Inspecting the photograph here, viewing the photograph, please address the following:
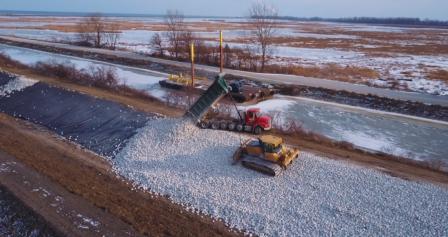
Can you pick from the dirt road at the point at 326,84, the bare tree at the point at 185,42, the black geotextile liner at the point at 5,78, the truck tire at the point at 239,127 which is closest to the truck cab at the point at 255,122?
the truck tire at the point at 239,127

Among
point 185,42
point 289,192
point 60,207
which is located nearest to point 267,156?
point 289,192

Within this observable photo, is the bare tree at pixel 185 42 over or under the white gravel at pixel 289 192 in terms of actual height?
over

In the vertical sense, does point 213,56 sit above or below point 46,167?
above

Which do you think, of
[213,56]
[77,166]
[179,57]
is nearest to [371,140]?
[77,166]

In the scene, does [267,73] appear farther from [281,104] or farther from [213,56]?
[281,104]

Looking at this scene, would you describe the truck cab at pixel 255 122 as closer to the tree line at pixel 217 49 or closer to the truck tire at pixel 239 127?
the truck tire at pixel 239 127

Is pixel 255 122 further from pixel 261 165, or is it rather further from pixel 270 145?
pixel 261 165
